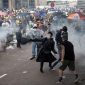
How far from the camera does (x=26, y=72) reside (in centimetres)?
1327

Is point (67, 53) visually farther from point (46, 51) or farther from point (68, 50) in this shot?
point (46, 51)

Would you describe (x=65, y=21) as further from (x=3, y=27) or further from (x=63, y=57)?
(x=63, y=57)

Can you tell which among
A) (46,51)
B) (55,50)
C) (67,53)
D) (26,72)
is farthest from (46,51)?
(67,53)

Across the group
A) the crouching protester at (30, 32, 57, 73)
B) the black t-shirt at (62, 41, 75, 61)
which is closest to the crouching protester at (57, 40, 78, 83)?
the black t-shirt at (62, 41, 75, 61)

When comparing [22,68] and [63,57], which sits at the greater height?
[63,57]

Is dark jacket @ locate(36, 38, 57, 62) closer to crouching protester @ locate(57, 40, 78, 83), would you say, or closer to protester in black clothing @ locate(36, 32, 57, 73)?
protester in black clothing @ locate(36, 32, 57, 73)

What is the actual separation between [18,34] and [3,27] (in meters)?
1.23

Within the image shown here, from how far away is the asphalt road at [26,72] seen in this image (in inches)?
461

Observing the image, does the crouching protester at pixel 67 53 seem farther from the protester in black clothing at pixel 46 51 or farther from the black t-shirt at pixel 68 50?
the protester in black clothing at pixel 46 51

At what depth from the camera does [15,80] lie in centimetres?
1191

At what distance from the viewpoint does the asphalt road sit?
11.7 m

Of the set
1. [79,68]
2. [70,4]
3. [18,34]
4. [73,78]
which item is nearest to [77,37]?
[18,34]

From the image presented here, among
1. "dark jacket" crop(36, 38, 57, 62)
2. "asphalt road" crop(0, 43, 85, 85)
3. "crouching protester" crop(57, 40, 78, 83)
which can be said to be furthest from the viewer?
"dark jacket" crop(36, 38, 57, 62)

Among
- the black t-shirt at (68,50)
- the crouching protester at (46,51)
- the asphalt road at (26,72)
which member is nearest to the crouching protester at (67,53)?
the black t-shirt at (68,50)
